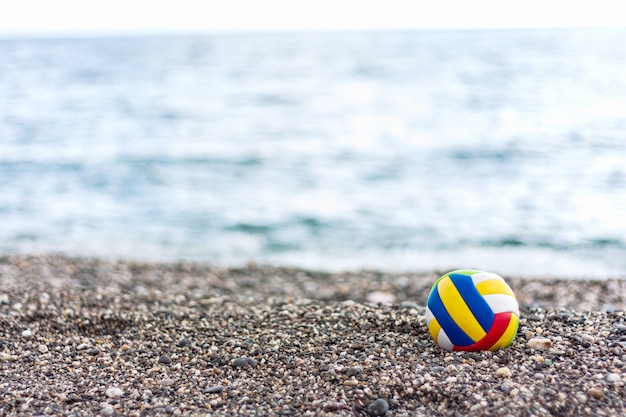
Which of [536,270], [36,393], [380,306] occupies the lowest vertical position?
[536,270]

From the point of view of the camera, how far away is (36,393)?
3.51 meters

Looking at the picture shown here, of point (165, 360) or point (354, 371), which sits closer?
point (354, 371)

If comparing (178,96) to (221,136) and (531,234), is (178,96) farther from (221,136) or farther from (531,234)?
(531,234)

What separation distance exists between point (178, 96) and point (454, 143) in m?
16.6

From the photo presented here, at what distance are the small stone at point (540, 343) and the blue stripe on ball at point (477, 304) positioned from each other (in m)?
0.37

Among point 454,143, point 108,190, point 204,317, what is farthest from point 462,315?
point 454,143

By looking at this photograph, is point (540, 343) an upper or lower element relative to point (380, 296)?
upper

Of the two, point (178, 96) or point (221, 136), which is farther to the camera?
point (178, 96)

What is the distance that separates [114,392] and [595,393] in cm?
283

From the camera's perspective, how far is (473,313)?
12.2 ft

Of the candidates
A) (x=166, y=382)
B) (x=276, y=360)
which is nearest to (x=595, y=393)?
(x=276, y=360)

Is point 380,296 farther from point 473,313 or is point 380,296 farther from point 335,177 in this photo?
point 335,177

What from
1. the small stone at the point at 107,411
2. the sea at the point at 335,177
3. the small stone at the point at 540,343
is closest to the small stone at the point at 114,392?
the small stone at the point at 107,411

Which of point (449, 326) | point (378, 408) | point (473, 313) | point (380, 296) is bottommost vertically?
point (380, 296)
